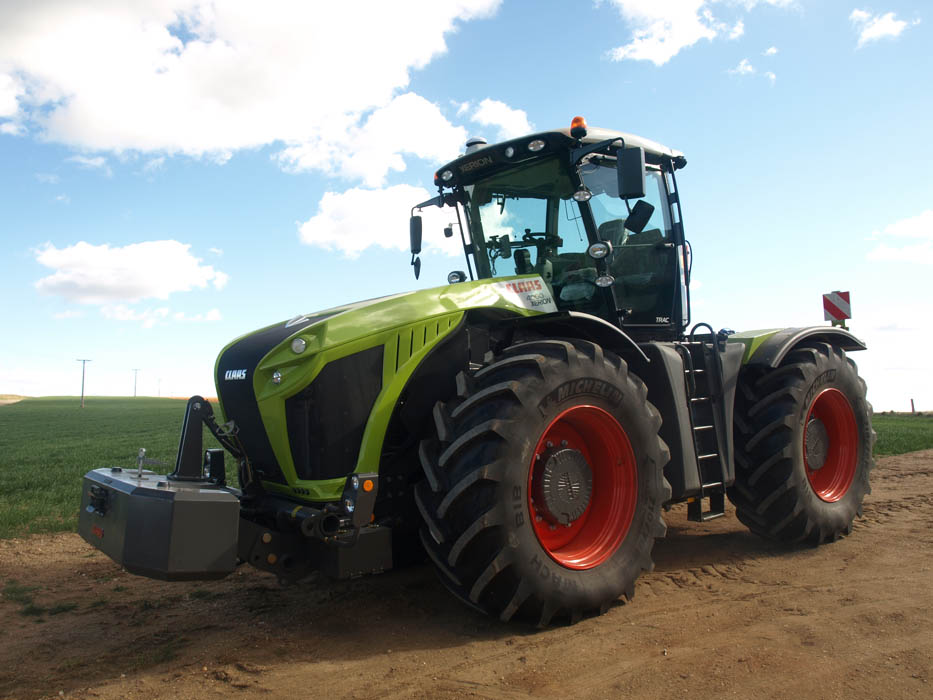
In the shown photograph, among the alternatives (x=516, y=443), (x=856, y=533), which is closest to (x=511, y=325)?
(x=516, y=443)

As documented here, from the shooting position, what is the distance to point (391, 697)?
3254 mm

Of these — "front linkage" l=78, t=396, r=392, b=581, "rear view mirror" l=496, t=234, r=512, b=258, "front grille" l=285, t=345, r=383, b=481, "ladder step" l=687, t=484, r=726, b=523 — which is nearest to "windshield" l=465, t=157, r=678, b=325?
"rear view mirror" l=496, t=234, r=512, b=258

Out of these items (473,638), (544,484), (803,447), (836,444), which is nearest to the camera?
(473,638)

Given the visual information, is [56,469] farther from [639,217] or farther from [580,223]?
[639,217]

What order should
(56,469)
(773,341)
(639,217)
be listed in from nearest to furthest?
(639,217)
(773,341)
(56,469)

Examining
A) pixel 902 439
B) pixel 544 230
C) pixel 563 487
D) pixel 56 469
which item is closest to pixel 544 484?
pixel 563 487

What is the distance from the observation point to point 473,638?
13.0 feet

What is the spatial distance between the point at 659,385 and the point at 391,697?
9.92 ft

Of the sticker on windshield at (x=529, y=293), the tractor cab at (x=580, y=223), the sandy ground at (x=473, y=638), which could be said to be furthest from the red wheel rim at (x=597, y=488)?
the tractor cab at (x=580, y=223)

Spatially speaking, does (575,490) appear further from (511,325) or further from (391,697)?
(391,697)

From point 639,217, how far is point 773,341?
6.69ft

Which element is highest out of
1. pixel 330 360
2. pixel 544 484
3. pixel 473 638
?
pixel 330 360

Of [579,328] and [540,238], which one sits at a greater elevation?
[540,238]

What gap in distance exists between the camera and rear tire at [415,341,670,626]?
3830 millimetres
